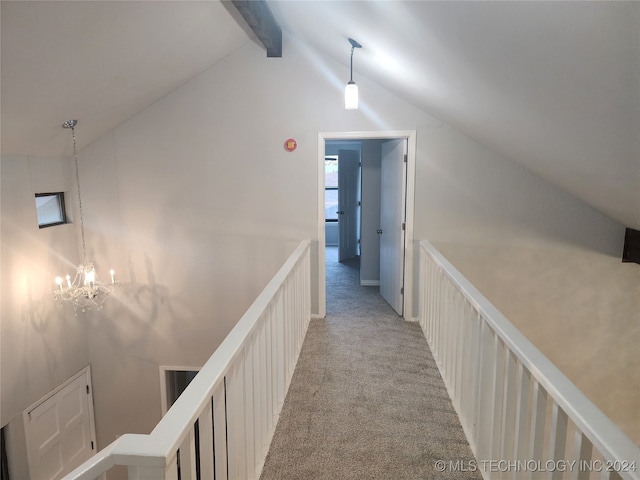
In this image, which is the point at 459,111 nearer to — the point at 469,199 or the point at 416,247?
the point at 469,199

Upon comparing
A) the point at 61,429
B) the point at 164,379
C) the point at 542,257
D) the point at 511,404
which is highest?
the point at 542,257

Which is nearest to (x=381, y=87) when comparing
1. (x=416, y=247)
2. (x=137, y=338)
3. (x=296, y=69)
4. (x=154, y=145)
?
(x=296, y=69)

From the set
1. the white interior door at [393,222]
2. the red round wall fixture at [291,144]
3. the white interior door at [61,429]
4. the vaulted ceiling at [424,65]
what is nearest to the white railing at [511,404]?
the vaulted ceiling at [424,65]

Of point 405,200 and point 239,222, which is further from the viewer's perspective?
point 239,222

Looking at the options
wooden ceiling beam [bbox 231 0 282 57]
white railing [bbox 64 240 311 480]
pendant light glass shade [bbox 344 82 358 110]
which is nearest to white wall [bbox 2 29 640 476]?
wooden ceiling beam [bbox 231 0 282 57]

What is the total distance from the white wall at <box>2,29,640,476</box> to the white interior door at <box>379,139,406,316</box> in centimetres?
19

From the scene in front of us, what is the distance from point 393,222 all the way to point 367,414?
240 cm

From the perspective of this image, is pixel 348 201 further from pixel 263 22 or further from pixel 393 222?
pixel 263 22

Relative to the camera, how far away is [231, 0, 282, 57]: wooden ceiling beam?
10.4ft

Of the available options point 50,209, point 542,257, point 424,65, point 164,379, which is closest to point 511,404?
point 424,65

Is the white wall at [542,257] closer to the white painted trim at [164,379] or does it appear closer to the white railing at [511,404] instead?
the white railing at [511,404]

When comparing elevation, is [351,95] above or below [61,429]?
above

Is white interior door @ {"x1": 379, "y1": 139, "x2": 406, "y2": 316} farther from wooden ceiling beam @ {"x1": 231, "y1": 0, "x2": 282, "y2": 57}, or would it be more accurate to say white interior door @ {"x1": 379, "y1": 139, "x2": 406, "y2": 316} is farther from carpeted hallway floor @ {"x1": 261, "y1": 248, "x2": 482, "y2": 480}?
wooden ceiling beam @ {"x1": 231, "y1": 0, "x2": 282, "y2": 57}

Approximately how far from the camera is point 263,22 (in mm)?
3557
